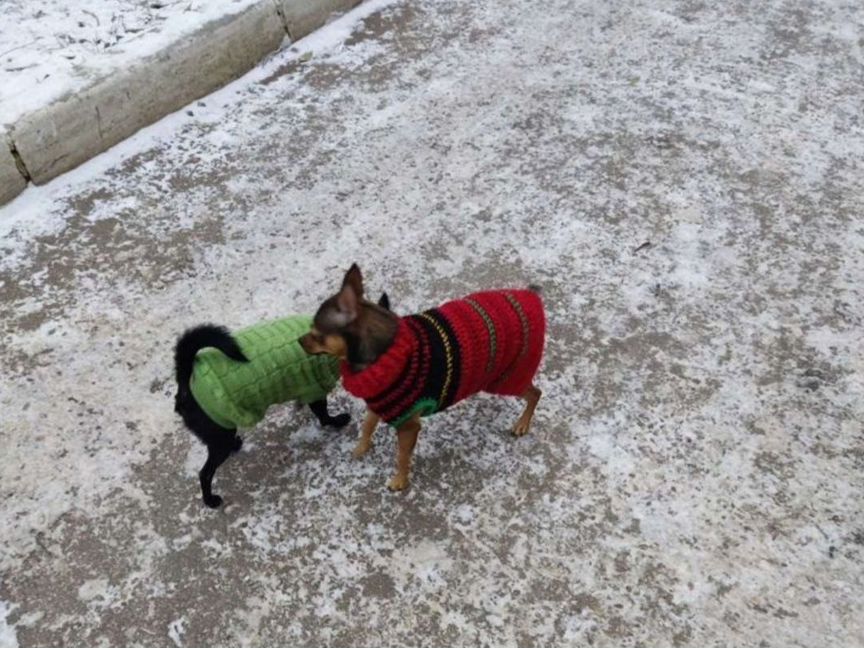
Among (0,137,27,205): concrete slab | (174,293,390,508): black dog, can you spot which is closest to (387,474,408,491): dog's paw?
(174,293,390,508): black dog

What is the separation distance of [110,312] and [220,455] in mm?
1192

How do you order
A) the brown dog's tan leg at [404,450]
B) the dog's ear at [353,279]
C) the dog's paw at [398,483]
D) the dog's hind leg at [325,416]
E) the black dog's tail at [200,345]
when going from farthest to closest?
1. the dog's hind leg at [325,416]
2. the dog's paw at [398,483]
3. the brown dog's tan leg at [404,450]
4. the black dog's tail at [200,345]
5. the dog's ear at [353,279]

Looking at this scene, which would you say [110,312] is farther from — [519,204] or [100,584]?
[519,204]

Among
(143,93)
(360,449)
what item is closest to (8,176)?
(143,93)

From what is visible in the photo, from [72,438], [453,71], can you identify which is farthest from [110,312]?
[453,71]

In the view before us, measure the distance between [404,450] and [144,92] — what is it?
276 cm

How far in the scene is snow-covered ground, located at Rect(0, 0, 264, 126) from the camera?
4020mm

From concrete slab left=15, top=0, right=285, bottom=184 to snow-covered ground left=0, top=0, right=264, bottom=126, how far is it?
70 mm

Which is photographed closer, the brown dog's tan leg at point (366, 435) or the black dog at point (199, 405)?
the black dog at point (199, 405)

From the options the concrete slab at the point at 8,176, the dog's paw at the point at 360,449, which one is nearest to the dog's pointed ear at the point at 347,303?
the dog's paw at the point at 360,449

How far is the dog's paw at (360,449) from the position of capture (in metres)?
2.95

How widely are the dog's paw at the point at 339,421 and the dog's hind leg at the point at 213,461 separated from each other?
0.45 m

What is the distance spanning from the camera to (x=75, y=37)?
175 inches

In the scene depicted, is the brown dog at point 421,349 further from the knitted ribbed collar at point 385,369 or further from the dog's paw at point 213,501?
the dog's paw at point 213,501
